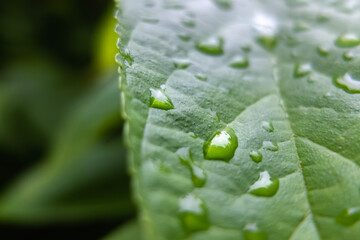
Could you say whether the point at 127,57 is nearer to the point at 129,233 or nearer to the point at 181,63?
the point at 181,63

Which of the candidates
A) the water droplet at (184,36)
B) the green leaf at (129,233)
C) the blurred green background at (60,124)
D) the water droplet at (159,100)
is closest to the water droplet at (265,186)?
the water droplet at (159,100)

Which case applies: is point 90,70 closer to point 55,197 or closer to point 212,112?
point 55,197

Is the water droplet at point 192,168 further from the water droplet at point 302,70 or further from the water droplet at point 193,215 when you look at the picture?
the water droplet at point 302,70

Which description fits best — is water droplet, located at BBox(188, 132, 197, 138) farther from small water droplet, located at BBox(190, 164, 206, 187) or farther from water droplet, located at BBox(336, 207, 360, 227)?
water droplet, located at BBox(336, 207, 360, 227)

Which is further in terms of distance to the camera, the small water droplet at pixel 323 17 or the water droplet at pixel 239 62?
the small water droplet at pixel 323 17

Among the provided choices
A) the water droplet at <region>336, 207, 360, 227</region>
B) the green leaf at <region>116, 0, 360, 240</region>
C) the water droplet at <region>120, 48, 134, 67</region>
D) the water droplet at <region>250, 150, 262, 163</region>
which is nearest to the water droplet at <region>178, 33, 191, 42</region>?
the green leaf at <region>116, 0, 360, 240</region>

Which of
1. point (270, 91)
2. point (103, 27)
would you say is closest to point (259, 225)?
point (270, 91)
